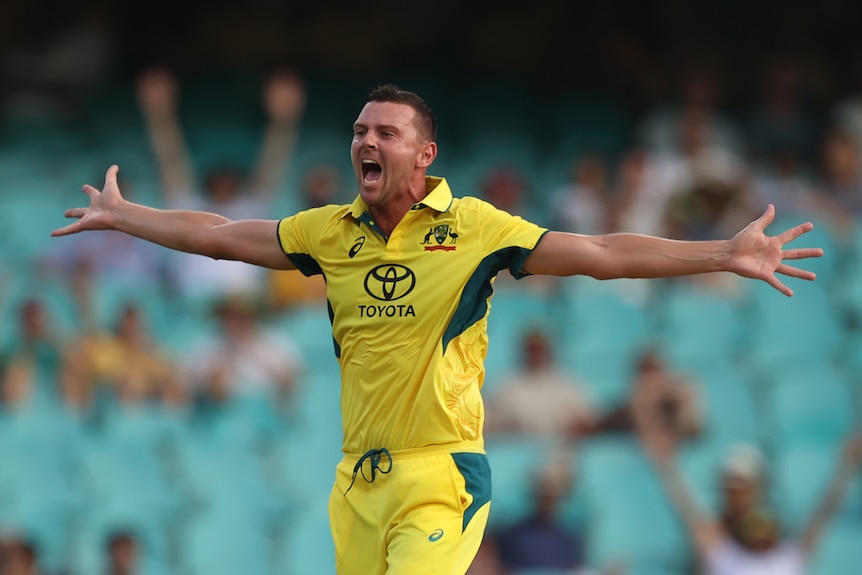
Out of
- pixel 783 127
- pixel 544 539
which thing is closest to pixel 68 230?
pixel 544 539

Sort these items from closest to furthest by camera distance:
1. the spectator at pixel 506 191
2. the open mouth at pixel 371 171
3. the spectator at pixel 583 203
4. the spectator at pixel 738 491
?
the open mouth at pixel 371 171 < the spectator at pixel 738 491 < the spectator at pixel 583 203 < the spectator at pixel 506 191

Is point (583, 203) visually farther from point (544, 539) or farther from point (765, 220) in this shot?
point (765, 220)

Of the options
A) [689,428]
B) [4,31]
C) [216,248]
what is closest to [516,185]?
[689,428]

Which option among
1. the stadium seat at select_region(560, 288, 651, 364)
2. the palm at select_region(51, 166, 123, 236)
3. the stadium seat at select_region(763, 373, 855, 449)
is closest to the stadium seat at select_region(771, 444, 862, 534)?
the stadium seat at select_region(763, 373, 855, 449)

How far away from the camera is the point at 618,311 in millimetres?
11648

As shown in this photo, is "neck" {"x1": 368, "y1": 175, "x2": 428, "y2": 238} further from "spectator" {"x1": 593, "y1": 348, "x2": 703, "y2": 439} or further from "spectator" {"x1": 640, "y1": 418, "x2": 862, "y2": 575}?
"spectator" {"x1": 593, "y1": 348, "x2": 703, "y2": 439}

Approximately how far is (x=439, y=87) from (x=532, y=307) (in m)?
3.48

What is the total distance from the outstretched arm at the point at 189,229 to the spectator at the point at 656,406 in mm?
4974

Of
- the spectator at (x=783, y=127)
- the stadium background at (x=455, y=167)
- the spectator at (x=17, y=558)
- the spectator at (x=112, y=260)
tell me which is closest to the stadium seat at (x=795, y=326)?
the stadium background at (x=455, y=167)

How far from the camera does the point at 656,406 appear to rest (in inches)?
409

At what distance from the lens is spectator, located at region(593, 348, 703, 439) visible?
10.4 m

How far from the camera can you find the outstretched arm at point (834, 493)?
9664mm

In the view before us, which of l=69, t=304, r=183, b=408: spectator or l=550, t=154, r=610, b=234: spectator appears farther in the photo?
l=550, t=154, r=610, b=234: spectator

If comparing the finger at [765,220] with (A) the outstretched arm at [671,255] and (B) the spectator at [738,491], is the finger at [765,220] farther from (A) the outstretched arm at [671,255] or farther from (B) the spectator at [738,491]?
(B) the spectator at [738,491]
